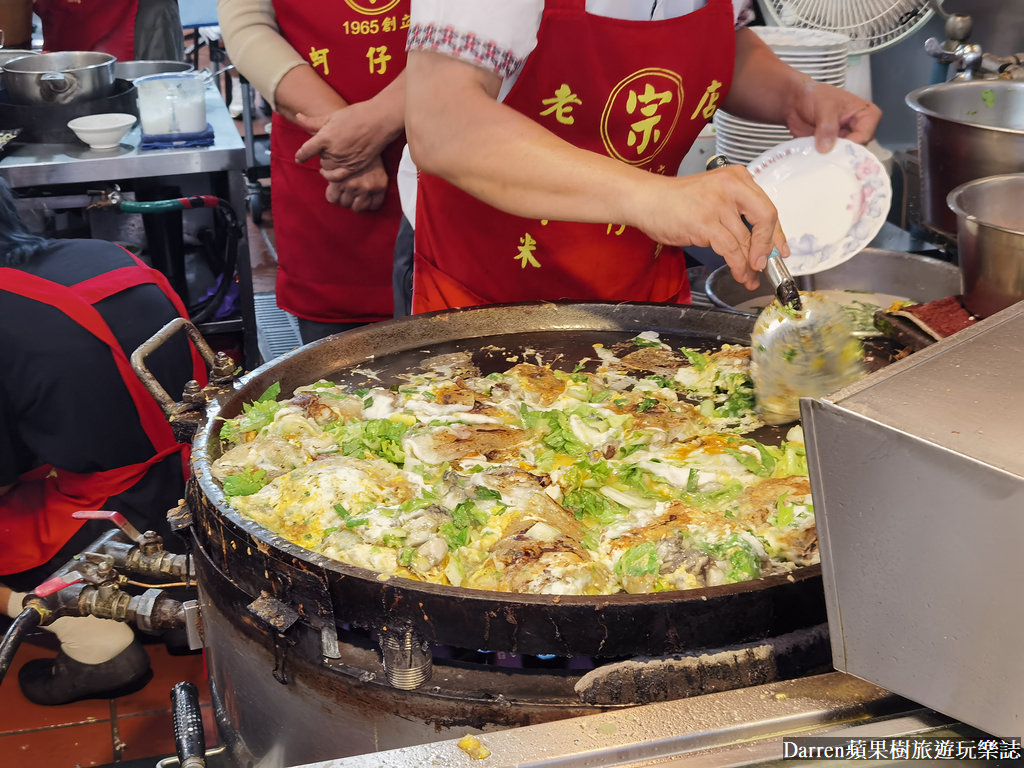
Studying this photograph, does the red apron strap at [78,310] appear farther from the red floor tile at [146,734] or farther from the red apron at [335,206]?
the red apron at [335,206]

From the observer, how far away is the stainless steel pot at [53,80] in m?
4.48

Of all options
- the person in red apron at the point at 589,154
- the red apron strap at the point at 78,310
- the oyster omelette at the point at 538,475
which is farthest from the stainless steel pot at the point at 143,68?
the oyster omelette at the point at 538,475

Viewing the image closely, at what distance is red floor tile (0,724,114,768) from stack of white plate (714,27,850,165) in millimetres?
2986

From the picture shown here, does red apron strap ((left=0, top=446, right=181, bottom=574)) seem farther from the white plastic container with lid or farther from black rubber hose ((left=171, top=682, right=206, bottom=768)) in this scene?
the white plastic container with lid

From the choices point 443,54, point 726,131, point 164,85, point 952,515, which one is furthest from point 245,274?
point 952,515

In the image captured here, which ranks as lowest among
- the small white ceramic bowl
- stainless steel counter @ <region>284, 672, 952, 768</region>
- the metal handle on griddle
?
stainless steel counter @ <region>284, 672, 952, 768</region>

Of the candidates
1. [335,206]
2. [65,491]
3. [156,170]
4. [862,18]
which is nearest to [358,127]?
[335,206]

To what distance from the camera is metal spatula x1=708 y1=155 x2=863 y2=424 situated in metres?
1.91

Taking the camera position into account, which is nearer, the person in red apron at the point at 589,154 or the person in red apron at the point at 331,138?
the person in red apron at the point at 589,154

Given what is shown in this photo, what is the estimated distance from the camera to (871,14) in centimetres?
398

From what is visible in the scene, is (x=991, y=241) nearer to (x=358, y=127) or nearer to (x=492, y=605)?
(x=492, y=605)

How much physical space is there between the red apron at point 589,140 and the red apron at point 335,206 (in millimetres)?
1325

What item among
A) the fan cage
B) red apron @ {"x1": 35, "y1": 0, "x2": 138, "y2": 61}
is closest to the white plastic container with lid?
red apron @ {"x1": 35, "y1": 0, "x2": 138, "y2": 61}

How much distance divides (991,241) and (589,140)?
94 centimetres
